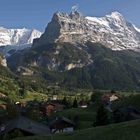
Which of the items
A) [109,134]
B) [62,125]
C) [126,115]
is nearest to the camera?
[109,134]

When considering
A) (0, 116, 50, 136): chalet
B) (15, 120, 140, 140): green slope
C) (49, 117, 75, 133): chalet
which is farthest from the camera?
(49, 117, 75, 133): chalet

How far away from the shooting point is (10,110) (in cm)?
14038

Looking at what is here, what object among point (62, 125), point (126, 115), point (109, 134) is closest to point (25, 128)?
point (62, 125)

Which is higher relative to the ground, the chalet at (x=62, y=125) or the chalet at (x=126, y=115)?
the chalet at (x=126, y=115)

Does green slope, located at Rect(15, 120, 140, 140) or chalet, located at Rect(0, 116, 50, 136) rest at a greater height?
green slope, located at Rect(15, 120, 140, 140)

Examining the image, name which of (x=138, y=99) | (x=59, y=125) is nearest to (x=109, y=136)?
(x=59, y=125)

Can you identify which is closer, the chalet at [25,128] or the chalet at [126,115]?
the chalet at [25,128]

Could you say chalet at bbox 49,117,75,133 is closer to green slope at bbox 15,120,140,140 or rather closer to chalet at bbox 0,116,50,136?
chalet at bbox 0,116,50,136

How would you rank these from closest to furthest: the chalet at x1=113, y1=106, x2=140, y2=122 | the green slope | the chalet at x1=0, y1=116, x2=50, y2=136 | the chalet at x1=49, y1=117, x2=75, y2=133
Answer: the green slope, the chalet at x1=0, y1=116, x2=50, y2=136, the chalet at x1=113, y1=106, x2=140, y2=122, the chalet at x1=49, y1=117, x2=75, y2=133

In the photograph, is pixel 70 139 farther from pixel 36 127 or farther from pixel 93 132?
pixel 36 127

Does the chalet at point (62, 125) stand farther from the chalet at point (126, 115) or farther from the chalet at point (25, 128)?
the chalet at point (25, 128)

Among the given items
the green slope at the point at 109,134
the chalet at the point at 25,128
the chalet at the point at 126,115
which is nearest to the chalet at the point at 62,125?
the chalet at the point at 126,115

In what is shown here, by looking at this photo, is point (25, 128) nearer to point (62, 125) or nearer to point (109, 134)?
point (62, 125)

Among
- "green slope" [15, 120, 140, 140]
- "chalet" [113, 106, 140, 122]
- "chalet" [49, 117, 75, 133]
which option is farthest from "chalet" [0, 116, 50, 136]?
"green slope" [15, 120, 140, 140]
